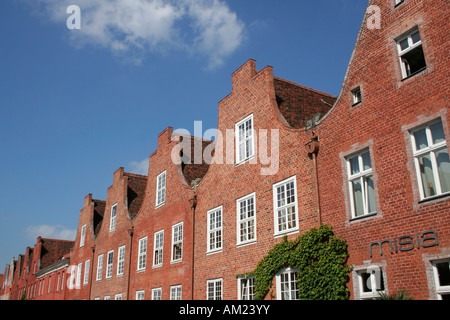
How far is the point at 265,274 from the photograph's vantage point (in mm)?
16547

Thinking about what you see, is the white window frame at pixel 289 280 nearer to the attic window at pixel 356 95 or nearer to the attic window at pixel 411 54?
the attic window at pixel 356 95

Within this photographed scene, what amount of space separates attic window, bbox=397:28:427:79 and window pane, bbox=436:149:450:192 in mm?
2587

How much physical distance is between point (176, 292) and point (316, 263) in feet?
36.2

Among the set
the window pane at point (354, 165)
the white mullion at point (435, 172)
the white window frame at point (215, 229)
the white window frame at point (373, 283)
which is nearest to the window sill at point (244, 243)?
the white window frame at point (215, 229)

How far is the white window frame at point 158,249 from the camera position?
84.0 ft

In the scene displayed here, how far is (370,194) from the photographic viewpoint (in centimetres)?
1336

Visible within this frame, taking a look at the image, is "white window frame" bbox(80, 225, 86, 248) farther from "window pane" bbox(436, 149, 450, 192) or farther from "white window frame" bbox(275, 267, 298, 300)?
"window pane" bbox(436, 149, 450, 192)

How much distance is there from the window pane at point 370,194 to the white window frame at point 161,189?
1538 cm

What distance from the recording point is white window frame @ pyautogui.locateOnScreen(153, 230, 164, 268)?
1008 inches

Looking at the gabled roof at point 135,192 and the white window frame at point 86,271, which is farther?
the white window frame at point 86,271

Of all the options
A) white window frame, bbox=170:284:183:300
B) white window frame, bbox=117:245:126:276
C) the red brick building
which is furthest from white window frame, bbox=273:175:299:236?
the red brick building

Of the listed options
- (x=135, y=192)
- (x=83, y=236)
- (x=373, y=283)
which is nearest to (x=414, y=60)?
(x=373, y=283)

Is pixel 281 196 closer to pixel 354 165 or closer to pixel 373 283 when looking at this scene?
pixel 354 165

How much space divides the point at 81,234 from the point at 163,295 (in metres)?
20.8
